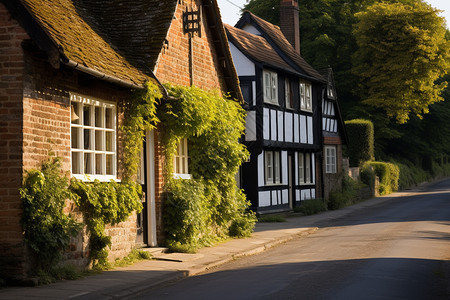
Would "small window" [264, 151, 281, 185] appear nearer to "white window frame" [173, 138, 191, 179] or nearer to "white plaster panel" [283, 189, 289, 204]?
"white plaster panel" [283, 189, 289, 204]

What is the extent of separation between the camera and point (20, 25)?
37.2 ft

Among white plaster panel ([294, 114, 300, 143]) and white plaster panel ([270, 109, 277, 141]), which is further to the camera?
white plaster panel ([294, 114, 300, 143])

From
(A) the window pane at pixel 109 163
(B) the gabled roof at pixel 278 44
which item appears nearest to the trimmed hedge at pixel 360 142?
(B) the gabled roof at pixel 278 44

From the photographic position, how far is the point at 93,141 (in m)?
13.4

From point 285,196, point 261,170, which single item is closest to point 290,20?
point 285,196

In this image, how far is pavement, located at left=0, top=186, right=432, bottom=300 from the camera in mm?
10141

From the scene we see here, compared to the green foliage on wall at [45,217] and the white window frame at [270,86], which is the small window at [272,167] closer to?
the white window frame at [270,86]

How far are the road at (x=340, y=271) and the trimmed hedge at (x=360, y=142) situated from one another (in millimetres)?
25137

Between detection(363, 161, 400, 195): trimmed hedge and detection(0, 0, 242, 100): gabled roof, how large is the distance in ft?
91.9

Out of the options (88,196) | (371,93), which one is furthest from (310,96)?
(88,196)

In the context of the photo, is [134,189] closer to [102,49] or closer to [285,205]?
[102,49]

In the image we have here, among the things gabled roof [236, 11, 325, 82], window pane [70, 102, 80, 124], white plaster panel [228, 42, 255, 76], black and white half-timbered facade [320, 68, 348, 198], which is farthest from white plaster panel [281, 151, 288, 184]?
window pane [70, 102, 80, 124]

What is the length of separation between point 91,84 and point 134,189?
243cm

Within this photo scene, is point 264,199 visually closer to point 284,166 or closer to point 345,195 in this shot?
point 284,166
